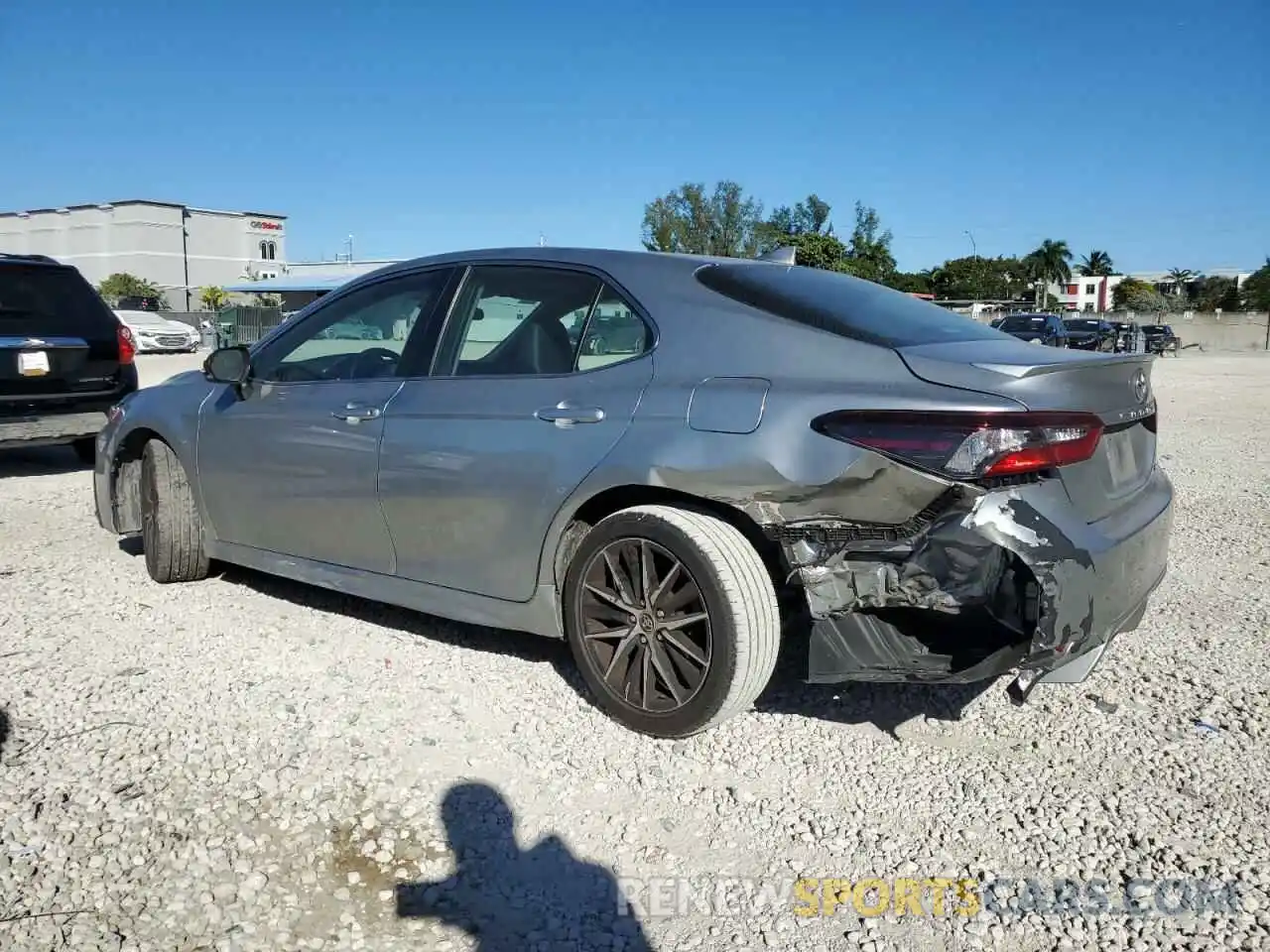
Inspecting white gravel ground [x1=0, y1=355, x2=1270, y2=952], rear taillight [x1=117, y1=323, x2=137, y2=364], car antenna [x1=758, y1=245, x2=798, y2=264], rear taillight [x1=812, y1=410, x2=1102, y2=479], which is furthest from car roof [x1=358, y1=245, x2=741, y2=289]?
rear taillight [x1=117, y1=323, x2=137, y2=364]

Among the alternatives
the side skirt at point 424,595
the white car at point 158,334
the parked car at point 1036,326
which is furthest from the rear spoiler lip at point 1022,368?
the parked car at point 1036,326

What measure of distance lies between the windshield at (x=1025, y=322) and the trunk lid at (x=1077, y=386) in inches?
1284

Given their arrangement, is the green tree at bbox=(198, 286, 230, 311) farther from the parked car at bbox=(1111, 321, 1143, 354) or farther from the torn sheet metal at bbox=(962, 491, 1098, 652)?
the torn sheet metal at bbox=(962, 491, 1098, 652)

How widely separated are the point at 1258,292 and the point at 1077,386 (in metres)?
82.0

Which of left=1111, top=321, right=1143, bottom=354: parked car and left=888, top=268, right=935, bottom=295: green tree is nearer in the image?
left=1111, top=321, right=1143, bottom=354: parked car

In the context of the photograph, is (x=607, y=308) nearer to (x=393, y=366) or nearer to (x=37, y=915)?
(x=393, y=366)

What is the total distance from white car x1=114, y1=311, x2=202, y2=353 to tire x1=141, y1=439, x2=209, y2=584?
2693 cm

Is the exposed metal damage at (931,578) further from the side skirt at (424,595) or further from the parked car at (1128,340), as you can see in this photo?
the parked car at (1128,340)

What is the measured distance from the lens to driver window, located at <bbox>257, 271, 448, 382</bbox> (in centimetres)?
396

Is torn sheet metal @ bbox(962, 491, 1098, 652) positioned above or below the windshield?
below

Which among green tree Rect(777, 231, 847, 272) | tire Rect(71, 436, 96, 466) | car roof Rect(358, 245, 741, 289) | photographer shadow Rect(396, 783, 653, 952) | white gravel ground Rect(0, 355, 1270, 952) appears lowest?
photographer shadow Rect(396, 783, 653, 952)

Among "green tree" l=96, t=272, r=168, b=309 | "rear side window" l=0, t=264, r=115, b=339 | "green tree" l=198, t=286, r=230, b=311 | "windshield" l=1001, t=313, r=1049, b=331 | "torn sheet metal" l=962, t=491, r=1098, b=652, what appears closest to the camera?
"torn sheet metal" l=962, t=491, r=1098, b=652

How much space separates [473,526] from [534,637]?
92 cm

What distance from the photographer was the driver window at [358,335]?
3955 mm
